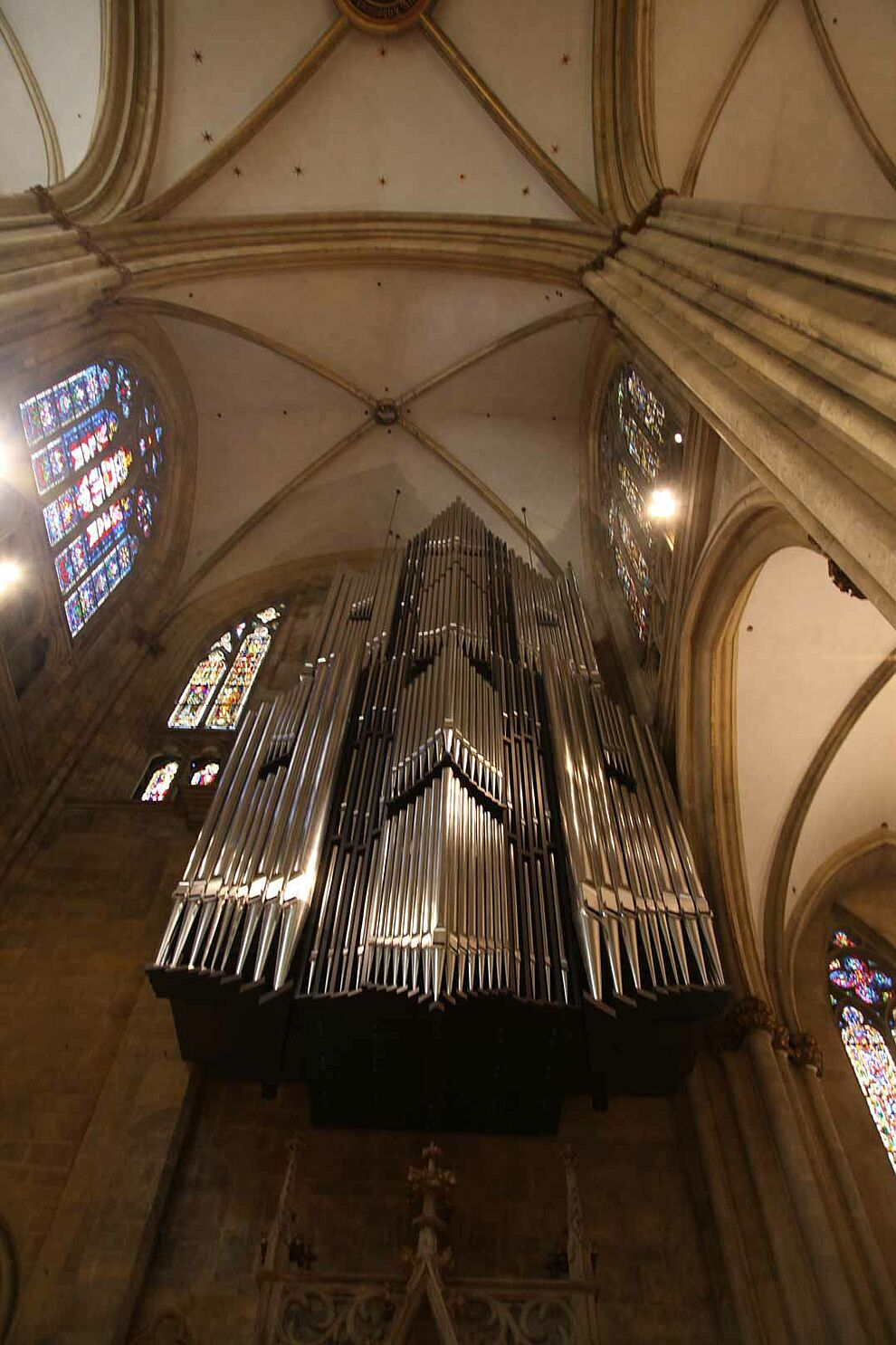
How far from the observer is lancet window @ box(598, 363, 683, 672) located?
7668 mm

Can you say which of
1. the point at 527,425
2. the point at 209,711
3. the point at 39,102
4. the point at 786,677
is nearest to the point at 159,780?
the point at 209,711

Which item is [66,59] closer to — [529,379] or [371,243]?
[371,243]

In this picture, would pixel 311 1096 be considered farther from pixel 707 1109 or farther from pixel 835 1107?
pixel 835 1107

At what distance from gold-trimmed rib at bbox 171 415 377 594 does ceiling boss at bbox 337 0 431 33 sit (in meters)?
4.35

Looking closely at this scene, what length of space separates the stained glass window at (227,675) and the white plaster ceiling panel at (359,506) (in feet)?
2.81

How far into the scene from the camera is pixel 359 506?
12.6 m

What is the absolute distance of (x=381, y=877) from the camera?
5.22 meters

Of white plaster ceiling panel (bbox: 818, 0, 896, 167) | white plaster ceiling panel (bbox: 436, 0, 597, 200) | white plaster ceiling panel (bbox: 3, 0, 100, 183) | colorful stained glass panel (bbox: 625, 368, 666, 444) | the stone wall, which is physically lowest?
the stone wall

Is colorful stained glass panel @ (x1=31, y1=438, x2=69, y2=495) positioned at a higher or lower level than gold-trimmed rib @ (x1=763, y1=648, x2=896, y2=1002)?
higher

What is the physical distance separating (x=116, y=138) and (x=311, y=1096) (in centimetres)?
933

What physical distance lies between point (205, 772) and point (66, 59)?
7.49 meters

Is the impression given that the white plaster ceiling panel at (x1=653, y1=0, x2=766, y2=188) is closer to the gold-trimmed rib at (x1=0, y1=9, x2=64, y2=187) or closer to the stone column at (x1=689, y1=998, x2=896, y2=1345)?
the gold-trimmed rib at (x1=0, y1=9, x2=64, y2=187)

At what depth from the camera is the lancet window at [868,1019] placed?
6.64 metres

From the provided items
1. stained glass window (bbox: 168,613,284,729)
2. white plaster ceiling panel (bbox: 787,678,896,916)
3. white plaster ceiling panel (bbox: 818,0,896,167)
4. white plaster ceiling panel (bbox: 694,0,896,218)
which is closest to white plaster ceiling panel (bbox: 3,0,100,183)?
stained glass window (bbox: 168,613,284,729)
